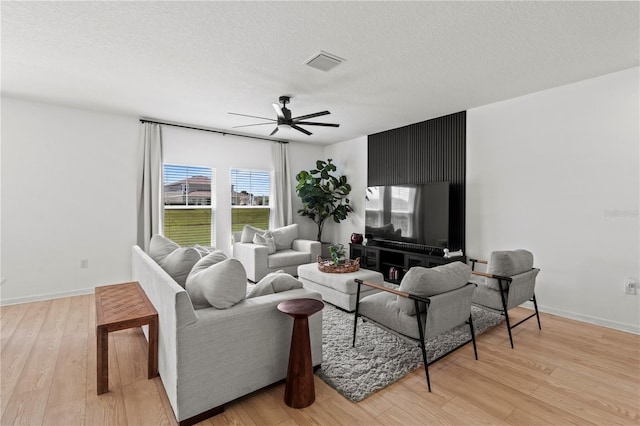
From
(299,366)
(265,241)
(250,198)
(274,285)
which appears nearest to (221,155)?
(250,198)

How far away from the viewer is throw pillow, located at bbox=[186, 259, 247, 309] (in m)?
1.90

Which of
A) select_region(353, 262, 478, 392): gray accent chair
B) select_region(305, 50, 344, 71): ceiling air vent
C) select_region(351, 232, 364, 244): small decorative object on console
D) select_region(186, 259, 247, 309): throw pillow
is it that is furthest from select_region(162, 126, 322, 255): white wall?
select_region(353, 262, 478, 392): gray accent chair

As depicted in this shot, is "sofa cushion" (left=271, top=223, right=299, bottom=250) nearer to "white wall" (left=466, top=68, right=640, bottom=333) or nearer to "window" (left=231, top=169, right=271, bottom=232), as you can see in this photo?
"window" (left=231, top=169, right=271, bottom=232)

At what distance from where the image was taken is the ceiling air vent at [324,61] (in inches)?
108

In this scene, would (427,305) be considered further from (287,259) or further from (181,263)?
(287,259)

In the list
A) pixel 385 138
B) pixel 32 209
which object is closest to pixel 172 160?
pixel 32 209

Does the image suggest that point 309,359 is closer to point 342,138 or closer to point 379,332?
point 379,332

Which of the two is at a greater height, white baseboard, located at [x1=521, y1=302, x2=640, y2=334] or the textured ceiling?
the textured ceiling

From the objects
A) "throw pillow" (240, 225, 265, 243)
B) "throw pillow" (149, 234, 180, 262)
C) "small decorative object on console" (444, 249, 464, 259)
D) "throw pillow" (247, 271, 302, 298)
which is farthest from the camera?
"throw pillow" (240, 225, 265, 243)

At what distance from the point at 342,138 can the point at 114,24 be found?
4.48 meters

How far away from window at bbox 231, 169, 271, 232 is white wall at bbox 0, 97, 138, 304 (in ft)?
5.55

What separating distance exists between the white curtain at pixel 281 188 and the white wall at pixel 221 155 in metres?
0.15

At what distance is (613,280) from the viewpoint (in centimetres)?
320

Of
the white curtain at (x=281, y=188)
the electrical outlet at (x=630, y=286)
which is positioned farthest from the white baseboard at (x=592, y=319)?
the white curtain at (x=281, y=188)
